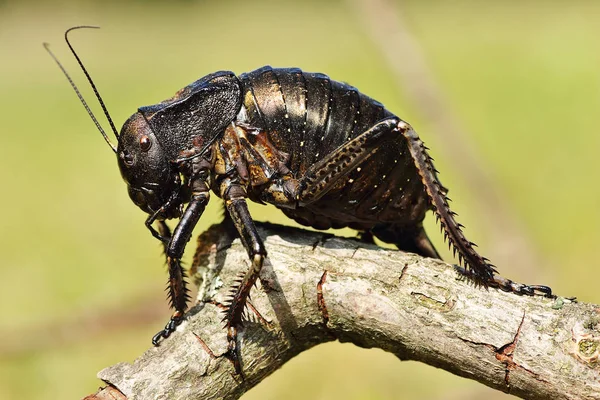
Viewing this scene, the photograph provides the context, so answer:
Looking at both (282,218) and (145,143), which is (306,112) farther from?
(282,218)

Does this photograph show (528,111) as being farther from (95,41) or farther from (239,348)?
(95,41)

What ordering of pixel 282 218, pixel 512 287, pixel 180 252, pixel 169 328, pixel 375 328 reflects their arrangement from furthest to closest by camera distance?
pixel 282 218 → pixel 180 252 → pixel 169 328 → pixel 512 287 → pixel 375 328

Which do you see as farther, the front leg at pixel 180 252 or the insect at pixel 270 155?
the insect at pixel 270 155

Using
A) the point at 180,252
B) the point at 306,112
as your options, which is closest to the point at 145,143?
the point at 180,252

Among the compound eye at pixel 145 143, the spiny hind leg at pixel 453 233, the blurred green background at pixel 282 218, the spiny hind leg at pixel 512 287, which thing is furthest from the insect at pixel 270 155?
the blurred green background at pixel 282 218

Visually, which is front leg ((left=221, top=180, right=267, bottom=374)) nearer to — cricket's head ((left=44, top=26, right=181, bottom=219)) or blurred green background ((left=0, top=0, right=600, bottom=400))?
cricket's head ((left=44, top=26, right=181, bottom=219))

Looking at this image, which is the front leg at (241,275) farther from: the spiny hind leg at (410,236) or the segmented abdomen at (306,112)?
the spiny hind leg at (410,236)
